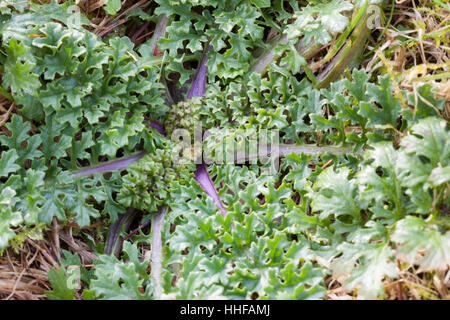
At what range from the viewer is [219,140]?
10.6 ft

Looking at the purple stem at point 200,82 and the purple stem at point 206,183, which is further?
the purple stem at point 200,82

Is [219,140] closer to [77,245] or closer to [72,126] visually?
[72,126]

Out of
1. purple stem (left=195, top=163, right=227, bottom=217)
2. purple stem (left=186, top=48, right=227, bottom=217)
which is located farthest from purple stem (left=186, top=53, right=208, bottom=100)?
purple stem (left=195, top=163, right=227, bottom=217)

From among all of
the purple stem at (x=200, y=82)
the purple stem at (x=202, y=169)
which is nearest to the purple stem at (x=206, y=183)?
the purple stem at (x=202, y=169)

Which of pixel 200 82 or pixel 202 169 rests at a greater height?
pixel 200 82

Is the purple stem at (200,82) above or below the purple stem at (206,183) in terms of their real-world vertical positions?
above

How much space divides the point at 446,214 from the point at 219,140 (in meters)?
1.48

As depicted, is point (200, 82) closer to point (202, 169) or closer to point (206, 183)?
point (202, 169)

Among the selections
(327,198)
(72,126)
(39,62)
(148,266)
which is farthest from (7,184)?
(327,198)

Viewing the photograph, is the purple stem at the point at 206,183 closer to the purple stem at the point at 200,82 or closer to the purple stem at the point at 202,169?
the purple stem at the point at 202,169

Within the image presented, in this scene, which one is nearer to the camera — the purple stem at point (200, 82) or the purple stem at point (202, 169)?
the purple stem at point (202, 169)

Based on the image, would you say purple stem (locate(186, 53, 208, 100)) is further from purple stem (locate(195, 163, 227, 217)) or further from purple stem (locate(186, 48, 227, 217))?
purple stem (locate(195, 163, 227, 217))

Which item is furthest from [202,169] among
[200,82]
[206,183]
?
[200,82]
